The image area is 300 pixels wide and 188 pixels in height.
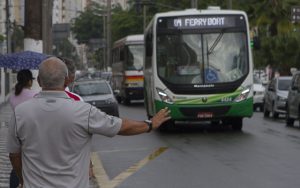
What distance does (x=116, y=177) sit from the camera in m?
12.2

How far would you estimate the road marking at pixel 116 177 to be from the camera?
1149 cm

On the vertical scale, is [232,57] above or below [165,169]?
above

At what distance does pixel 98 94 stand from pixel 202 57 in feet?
22.6

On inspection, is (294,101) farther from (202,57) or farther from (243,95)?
(202,57)

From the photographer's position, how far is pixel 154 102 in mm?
19906

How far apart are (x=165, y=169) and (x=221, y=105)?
22.2ft

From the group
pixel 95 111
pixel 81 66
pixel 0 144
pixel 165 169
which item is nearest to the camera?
pixel 95 111

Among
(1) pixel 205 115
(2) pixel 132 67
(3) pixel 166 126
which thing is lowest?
(3) pixel 166 126

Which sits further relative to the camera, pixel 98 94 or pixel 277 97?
pixel 277 97

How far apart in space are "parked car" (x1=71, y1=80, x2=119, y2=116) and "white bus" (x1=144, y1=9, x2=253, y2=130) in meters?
4.43

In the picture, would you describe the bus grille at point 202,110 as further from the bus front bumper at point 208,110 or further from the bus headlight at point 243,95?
the bus headlight at point 243,95

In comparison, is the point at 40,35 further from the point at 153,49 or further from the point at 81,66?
the point at 81,66

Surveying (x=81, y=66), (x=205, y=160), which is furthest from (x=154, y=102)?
(x=81, y=66)

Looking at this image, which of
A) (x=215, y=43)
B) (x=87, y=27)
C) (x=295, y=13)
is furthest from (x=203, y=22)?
(x=87, y=27)
